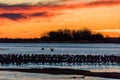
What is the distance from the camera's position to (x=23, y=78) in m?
44.1

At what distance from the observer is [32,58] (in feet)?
236

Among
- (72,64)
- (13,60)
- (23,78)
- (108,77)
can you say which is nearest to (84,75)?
(108,77)

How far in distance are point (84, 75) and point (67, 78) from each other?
138 inches

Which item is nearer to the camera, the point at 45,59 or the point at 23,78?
the point at 23,78

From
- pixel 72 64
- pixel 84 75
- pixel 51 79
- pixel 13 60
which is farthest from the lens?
pixel 13 60

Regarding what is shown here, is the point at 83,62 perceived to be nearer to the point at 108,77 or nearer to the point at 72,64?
the point at 72,64

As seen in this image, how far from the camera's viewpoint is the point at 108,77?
1774 inches

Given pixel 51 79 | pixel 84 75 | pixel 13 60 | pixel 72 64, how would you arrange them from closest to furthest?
pixel 51 79 → pixel 84 75 → pixel 72 64 → pixel 13 60

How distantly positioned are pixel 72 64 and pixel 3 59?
35.5ft

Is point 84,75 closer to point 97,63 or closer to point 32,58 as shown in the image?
point 97,63

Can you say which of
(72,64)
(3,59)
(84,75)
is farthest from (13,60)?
(84,75)

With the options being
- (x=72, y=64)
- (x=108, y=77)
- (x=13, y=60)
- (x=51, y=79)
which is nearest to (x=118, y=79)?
(x=108, y=77)

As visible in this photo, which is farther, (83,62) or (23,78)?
(83,62)

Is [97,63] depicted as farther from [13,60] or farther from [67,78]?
[67,78]
